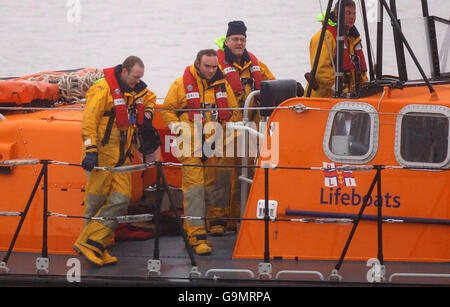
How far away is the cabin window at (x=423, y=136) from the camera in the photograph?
4609mm

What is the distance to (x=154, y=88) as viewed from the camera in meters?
12.3

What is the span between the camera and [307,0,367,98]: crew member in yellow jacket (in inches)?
209

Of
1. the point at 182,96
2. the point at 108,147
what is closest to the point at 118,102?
the point at 108,147

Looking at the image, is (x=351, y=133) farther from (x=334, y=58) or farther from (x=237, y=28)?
(x=237, y=28)

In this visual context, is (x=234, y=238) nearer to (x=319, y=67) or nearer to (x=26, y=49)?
(x=319, y=67)

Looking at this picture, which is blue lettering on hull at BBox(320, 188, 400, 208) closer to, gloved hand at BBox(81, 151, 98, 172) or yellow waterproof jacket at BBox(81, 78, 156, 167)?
yellow waterproof jacket at BBox(81, 78, 156, 167)

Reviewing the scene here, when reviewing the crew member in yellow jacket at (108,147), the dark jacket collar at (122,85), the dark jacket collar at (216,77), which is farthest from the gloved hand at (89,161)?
the dark jacket collar at (216,77)

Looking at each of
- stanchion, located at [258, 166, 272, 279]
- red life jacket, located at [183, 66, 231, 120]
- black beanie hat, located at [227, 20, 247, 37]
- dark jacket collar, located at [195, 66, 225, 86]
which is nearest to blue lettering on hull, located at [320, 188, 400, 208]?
stanchion, located at [258, 166, 272, 279]

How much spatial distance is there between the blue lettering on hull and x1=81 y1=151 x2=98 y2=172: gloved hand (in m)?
1.49

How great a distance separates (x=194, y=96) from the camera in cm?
532

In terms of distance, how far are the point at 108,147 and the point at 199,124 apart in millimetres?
731

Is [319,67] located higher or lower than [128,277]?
higher
